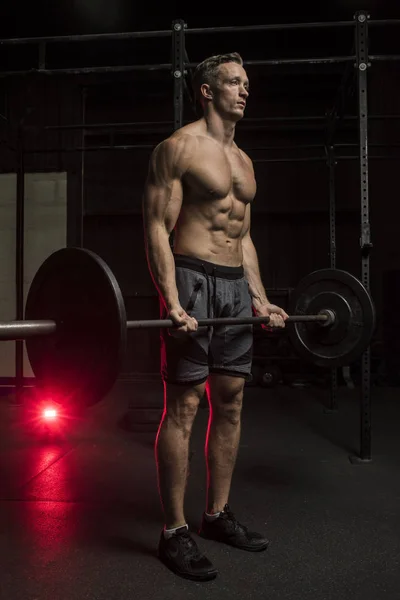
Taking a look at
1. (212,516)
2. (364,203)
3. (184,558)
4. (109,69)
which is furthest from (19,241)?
(184,558)

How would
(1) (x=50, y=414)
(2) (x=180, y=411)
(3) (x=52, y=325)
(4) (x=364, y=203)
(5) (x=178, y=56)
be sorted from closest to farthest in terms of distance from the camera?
(3) (x=52, y=325) → (2) (x=180, y=411) → (4) (x=364, y=203) → (5) (x=178, y=56) → (1) (x=50, y=414)

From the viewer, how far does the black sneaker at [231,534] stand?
1718 millimetres

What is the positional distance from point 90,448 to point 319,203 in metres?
3.76

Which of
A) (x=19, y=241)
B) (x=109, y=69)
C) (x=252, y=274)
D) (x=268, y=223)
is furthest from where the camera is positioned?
(x=268, y=223)

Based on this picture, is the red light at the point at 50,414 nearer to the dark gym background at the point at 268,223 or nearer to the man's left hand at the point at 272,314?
the dark gym background at the point at 268,223

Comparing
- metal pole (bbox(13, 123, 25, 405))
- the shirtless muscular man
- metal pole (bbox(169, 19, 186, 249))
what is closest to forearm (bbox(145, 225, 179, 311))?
the shirtless muscular man

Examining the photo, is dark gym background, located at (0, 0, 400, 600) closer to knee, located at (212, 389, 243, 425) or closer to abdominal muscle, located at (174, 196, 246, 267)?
knee, located at (212, 389, 243, 425)

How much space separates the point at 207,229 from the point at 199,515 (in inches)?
42.9

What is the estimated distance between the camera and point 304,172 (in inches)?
226

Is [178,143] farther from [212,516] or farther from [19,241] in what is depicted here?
[19,241]

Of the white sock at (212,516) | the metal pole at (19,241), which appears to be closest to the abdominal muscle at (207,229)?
the white sock at (212,516)

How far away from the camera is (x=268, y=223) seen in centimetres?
587

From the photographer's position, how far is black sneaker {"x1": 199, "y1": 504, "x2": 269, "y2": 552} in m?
1.72

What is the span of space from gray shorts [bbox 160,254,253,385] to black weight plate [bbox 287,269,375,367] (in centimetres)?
36
